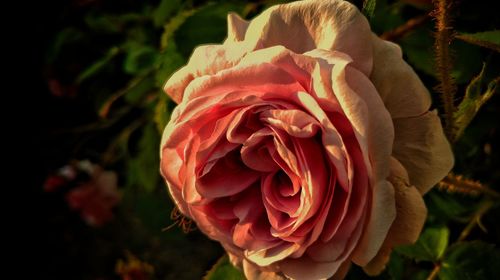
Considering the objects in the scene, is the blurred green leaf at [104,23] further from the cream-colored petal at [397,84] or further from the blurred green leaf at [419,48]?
the cream-colored petal at [397,84]

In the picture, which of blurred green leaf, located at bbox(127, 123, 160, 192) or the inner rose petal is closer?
the inner rose petal


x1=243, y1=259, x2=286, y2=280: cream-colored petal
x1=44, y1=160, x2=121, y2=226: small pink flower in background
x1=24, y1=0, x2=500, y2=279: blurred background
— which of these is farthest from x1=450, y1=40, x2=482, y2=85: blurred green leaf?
x1=44, y1=160, x2=121, y2=226: small pink flower in background

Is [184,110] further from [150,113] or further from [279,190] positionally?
[150,113]

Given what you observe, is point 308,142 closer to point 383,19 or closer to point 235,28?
point 235,28

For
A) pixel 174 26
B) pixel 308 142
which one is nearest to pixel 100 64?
pixel 174 26

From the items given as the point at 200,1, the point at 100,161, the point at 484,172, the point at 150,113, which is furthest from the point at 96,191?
the point at 484,172

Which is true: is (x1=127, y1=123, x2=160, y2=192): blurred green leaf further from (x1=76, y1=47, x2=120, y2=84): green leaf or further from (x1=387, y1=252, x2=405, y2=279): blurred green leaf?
(x1=387, y1=252, x2=405, y2=279): blurred green leaf
